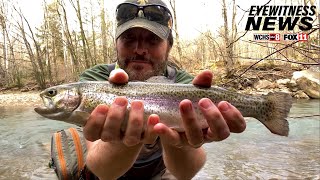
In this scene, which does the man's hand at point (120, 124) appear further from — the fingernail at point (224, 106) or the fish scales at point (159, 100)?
the fingernail at point (224, 106)

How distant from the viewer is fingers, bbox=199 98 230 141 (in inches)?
89.3

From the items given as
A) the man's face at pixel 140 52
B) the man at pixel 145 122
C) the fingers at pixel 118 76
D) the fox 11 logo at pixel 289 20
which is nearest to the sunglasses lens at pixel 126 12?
the man at pixel 145 122

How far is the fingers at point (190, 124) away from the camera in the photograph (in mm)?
2252

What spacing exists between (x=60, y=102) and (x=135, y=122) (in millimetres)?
550

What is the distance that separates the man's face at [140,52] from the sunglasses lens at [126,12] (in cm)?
27

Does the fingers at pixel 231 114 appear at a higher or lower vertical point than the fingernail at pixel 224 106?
lower

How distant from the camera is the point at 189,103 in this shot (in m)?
2.25

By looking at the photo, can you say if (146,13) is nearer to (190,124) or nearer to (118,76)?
(118,76)

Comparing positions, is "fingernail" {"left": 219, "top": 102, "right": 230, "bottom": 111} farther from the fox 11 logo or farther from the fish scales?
the fox 11 logo

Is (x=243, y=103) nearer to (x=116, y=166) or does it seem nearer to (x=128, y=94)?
(x=128, y=94)

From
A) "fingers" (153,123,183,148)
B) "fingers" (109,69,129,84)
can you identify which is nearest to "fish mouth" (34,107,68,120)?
"fingers" (109,69,129,84)

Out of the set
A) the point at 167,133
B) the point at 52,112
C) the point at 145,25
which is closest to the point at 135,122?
the point at 167,133

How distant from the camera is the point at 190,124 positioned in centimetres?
232

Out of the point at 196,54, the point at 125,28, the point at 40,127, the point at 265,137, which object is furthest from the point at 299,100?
A: the point at 196,54
